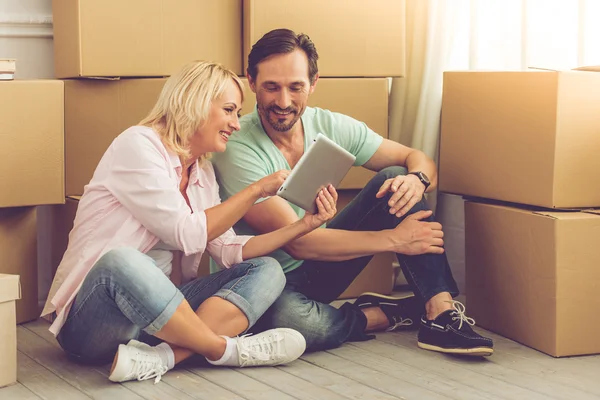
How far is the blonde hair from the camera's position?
1747 mm

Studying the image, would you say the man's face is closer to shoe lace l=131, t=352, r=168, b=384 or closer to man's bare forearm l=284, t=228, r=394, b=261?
man's bare forearm l=284, t=228, r=394, b=261

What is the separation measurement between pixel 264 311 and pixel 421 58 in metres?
1.05

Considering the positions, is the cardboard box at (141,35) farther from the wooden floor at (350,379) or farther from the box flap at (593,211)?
the box flap at (593,211)

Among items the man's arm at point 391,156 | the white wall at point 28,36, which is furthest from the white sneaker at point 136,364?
the white wall at point 28,36

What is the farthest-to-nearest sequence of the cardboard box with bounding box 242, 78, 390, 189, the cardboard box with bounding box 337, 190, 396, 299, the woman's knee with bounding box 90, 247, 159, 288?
the cardboard box with bounding box 337, 190, 396, 299 → the cardboard box with bounding box 242, 78, 390, 189 → the woman's knee with bounding box 90, 247, 159, 288

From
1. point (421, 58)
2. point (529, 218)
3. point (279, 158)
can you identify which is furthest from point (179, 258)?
point (421, 58)

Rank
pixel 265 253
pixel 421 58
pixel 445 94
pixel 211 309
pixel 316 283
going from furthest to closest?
pixel 421 58, pixel 445 94, pixel 316 283, pixel 265 253, pixel 211 309

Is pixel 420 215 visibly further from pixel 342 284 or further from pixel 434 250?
pixel 342 284

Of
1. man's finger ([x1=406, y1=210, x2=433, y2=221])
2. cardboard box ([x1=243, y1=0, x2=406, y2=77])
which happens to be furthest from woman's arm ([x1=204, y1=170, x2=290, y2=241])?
cardboard box ([x1=243, y1=0, x2=406, y2=77])

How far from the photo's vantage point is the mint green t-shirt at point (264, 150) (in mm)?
1903

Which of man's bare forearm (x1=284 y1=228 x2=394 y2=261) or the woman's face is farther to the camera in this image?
man's bare forearm (x1=284 y1=228 x2=394 y2=261)

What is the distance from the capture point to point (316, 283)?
201cm

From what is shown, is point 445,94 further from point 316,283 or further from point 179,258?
point 179,258

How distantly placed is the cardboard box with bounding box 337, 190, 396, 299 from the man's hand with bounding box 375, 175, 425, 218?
1.75 feet
